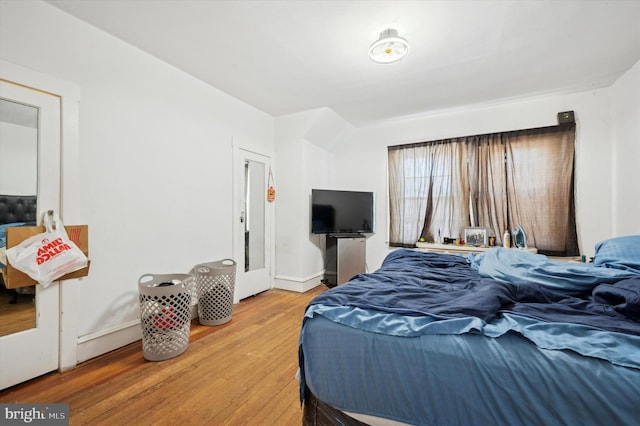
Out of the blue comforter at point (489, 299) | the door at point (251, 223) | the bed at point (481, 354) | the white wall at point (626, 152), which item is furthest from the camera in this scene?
the door at point (251, 223)

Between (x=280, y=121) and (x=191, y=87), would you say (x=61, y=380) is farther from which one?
(x=280, y=121)

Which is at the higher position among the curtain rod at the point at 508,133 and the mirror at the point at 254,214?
the curtain rod at the point at 508,133

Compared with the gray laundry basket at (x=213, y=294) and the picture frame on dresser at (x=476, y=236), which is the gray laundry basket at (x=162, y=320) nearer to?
the gray laundry basket at (x=213, y=294)

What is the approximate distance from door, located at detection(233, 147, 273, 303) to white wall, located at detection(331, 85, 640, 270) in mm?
1570

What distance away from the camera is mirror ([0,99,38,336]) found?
166 cm

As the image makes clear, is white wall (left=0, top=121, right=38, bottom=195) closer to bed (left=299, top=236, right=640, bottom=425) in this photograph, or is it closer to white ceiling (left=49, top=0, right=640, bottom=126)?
white ceiling (left=49, top=0, right=640, bottom=126)

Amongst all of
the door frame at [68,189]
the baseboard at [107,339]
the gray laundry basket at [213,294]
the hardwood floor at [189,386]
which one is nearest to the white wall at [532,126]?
the gray laundry basket at [213,294]

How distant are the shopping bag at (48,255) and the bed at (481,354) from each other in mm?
1719

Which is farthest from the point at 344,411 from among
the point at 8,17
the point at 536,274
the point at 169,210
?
the point at 8,17

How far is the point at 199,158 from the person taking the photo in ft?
9.27

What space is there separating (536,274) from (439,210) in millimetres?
2417

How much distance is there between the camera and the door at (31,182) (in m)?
1.66

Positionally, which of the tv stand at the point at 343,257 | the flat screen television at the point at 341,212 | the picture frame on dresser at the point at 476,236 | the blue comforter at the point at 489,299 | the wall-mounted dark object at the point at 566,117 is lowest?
the tv stand at the point at 343,257

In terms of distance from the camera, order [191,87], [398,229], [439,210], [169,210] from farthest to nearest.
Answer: [398,229], [439,210], [191,87], [169,210]
